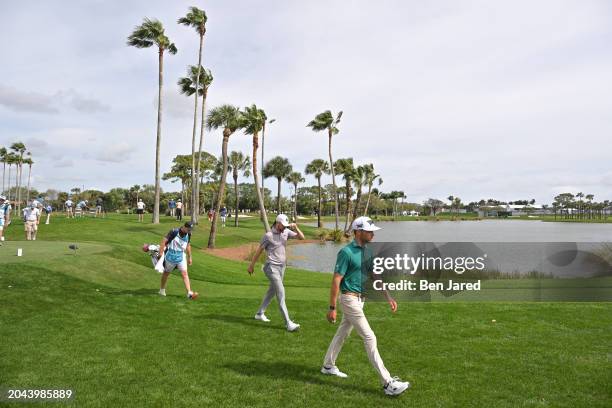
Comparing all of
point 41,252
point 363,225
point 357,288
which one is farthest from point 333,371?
point 41,252

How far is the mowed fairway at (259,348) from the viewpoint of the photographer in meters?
6.44

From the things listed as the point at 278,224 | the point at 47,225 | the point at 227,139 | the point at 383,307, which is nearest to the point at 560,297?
the point at 383,307

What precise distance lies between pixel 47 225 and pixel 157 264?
26.4m

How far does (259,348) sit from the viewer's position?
865 centimetres

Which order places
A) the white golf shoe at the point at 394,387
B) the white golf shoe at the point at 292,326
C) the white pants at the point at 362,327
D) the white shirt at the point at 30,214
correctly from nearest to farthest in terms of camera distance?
the white golf shoe at the point at 394,387, the white pants at the point at 362,327, the white golf shoe at the point at 292,326, the white shirt at the point at 30,214

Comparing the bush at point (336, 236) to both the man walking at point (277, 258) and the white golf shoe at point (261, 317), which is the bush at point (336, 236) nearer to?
the white golf shoe at point (261, 317)

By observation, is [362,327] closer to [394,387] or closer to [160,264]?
[394,387]

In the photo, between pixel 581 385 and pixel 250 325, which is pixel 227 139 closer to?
pixel 250 325

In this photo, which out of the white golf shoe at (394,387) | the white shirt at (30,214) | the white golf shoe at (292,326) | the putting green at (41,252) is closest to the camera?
the white golf shoe at (394,387)

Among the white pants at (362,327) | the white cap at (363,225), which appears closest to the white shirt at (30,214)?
the white pants at (362,327)

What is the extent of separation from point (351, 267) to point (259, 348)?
10.3ft

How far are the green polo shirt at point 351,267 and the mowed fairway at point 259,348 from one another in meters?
1.51

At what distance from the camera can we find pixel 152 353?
815cm

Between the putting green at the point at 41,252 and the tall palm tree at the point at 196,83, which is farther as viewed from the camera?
the tall palm tree at the point at 196,83
